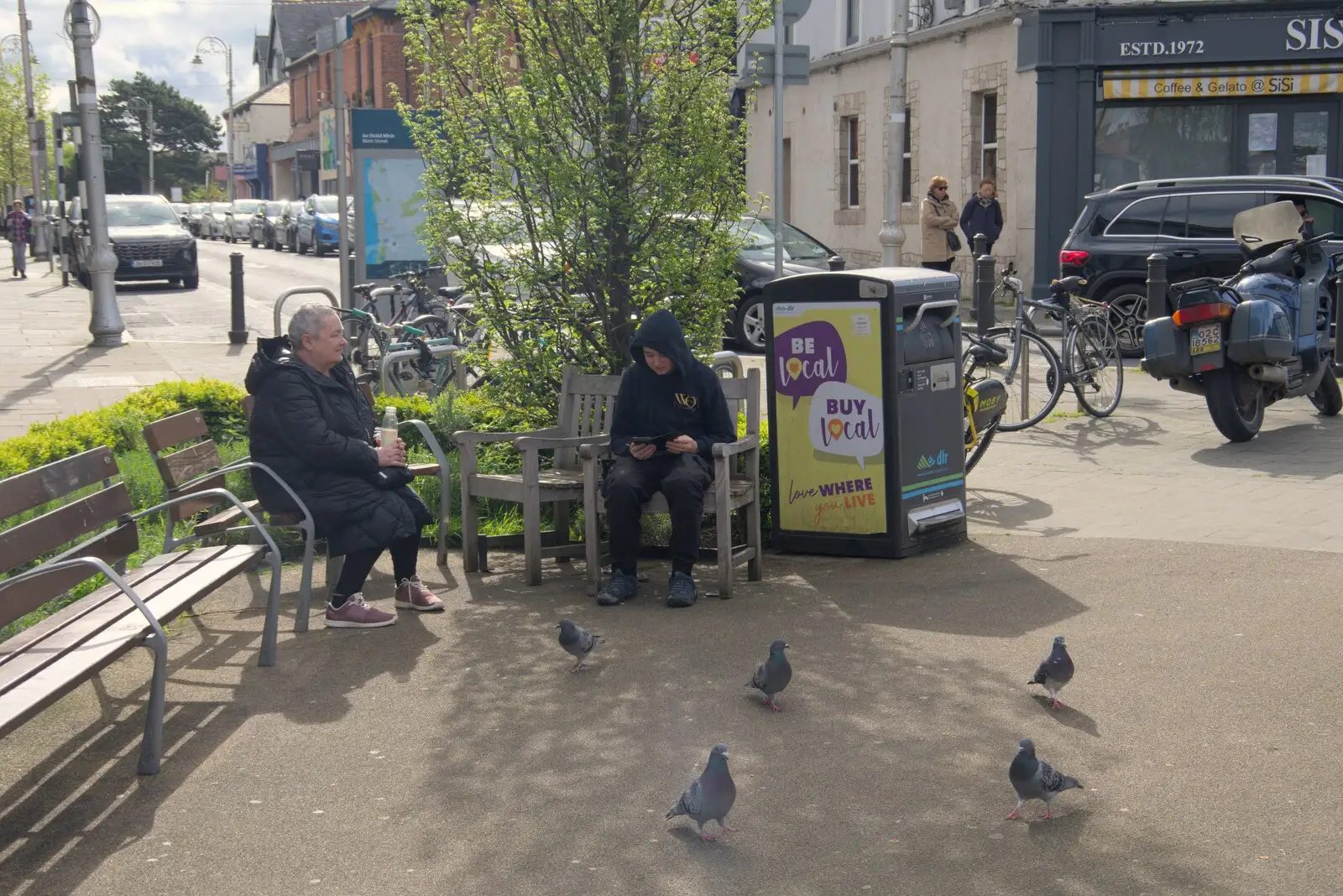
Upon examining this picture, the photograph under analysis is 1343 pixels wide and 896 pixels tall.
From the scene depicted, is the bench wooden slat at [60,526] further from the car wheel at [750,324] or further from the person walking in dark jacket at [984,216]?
the person walking in dark jacket at [984,216]

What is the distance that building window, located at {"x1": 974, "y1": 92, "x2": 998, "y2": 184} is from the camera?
87.0 feet

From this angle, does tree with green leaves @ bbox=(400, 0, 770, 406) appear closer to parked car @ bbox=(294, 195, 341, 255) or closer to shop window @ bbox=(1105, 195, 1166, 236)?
shop window @ bbox=(1105, 195, 1166, 236)

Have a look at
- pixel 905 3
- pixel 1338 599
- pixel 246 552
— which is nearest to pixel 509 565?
pixel 246 552

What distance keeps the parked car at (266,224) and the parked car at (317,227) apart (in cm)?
358

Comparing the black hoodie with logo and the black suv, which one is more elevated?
the black suv

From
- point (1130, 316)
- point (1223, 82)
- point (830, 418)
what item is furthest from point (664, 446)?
point (1223, 82)

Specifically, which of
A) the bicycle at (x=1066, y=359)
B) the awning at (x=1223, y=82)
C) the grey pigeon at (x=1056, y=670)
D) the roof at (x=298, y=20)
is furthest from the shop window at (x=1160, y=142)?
the roof at (x=298, y=20)

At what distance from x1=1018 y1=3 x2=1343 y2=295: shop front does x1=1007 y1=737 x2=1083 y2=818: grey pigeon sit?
2067 centimetres

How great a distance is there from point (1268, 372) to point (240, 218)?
180 feet

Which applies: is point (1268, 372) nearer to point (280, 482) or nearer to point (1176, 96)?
point (280, 482)

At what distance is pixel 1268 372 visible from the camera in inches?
426

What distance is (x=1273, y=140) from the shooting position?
2428cm

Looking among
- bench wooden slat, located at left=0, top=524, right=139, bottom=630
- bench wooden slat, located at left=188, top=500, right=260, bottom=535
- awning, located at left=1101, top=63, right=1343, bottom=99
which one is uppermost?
awning, located at left=1101, top=63, right=1343, bottom=99

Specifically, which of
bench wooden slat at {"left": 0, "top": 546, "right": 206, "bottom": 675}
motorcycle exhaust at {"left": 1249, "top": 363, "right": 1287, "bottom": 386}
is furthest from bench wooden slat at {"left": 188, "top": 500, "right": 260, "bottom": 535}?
motorcycle exhaust at {"left": 1249, "top": 363, "right": 1287, "bottom": 386}
